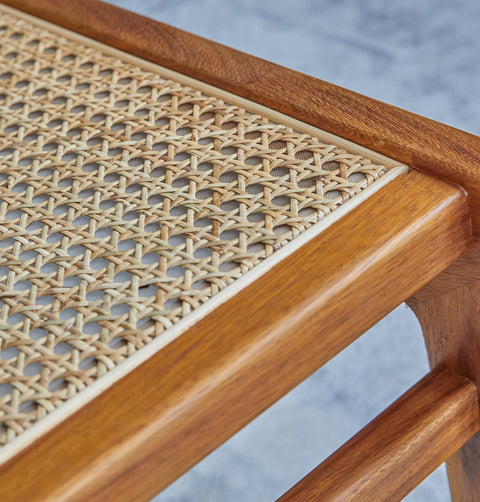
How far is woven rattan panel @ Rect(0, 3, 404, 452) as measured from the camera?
401 millimetres

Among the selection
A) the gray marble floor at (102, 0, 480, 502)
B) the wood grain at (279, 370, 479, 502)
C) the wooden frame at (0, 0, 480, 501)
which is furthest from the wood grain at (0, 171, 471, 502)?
the gray marble floor at (102, 0, 480, 502)

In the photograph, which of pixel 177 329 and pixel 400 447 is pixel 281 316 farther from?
pixel 400 447

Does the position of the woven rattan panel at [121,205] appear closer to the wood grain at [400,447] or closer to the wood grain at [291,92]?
the wood grain at [291,92]

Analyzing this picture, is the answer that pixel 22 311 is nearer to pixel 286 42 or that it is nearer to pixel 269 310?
pixel 269 310

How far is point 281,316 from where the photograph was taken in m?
0.40

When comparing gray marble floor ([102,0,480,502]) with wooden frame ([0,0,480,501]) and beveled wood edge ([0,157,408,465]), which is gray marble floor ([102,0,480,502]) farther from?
beveled wood edge ([0,157,408,465])

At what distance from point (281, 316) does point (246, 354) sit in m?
0.03

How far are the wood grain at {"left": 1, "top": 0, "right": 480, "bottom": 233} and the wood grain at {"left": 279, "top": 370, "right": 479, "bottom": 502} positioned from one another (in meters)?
0.17

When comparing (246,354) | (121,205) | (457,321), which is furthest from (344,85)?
(246,354)

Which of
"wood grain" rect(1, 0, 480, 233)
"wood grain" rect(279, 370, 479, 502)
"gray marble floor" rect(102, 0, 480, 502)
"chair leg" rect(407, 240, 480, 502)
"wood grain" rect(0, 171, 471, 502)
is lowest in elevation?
"gray marble floor" rect(102, 0, 480, 502)

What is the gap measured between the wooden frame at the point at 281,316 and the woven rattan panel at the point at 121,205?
Answer: 0.02 meters

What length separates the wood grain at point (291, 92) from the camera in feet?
1.62

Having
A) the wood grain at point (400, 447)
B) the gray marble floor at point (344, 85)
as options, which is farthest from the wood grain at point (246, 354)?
the gray marble floor at point (344, 85)

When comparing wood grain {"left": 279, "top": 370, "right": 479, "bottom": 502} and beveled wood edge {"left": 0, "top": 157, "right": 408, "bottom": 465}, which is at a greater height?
beveled wood edge {"left": 0, "top": 157, "right": 408, "bottom": 465}
